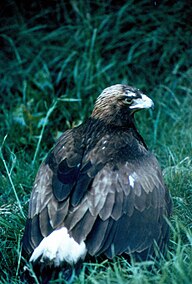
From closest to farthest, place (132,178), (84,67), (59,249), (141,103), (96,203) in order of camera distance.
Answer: (59,249) < (96,203) < (132,178) < (141,103) < (84,67)

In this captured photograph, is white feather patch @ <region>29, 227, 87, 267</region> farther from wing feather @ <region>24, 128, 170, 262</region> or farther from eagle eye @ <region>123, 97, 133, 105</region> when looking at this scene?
eagle eye @ <region>123, 97, 133, 105</region>

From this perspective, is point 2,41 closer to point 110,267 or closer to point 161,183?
point 161,183

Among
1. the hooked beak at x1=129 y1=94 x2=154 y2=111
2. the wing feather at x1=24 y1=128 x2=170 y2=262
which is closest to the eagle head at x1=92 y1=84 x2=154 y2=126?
the hooked beak at x1=129 y1=94 x2=154 y2=111

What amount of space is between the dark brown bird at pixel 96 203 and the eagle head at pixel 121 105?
190 millimetres

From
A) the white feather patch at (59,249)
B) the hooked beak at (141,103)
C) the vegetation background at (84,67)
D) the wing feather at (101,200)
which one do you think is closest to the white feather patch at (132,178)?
the wing feather at (101,200)

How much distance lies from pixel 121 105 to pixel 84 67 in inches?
96.9

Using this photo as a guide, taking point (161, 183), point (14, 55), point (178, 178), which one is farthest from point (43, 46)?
point (161, 183)

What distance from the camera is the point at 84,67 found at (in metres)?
8.52

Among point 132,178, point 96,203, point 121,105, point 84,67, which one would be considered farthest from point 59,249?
point 84,67

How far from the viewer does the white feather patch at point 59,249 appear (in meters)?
5.02

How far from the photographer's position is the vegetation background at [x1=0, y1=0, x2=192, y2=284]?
25.3 feet

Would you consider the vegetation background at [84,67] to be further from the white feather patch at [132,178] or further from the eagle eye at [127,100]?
the white feather patch at [132,178]

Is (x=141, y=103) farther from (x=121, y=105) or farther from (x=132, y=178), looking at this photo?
(x=132, y=178)

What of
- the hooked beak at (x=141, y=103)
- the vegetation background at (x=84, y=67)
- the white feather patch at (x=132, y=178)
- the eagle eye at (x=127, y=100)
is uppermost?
the eagle eye at (x=127, y=100)
